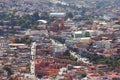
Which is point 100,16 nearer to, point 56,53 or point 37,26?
point 37,26

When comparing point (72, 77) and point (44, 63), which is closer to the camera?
point (72, 77)

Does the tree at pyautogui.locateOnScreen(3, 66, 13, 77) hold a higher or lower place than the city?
higher

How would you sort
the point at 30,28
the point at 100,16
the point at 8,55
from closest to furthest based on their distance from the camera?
the point at 8,55, the point at 30,28, the point at 100,16

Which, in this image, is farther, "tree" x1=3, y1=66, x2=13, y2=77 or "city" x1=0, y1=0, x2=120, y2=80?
"city" x1=0, y1=0, x2=120, y2=80

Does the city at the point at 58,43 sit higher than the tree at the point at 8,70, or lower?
lower

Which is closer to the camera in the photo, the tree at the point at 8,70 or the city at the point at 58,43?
the tree at the point at 8,70

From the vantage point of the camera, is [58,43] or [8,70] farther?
[58,43]

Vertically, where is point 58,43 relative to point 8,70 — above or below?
below

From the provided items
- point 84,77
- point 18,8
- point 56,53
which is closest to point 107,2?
point 18,8
